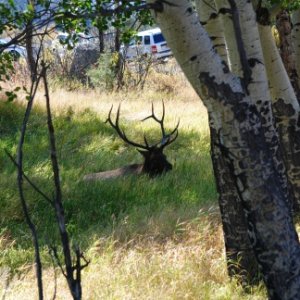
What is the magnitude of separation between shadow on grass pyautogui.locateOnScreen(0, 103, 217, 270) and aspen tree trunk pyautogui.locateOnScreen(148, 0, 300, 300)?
56.7 inches

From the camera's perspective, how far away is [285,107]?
15.9 feet

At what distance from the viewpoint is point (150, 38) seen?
33000mm

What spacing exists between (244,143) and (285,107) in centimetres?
246

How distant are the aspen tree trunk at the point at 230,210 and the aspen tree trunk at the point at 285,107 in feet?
2.95

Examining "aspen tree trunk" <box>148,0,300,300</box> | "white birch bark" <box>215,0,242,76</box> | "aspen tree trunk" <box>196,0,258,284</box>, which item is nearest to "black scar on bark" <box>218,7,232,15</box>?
"white birch bark" <box>215,0,242,76</box>

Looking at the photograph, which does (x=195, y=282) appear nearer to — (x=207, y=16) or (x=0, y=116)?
(x=207, y=16)

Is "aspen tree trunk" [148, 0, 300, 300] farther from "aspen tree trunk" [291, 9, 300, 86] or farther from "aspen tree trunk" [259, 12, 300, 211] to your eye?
"aspen tree trunk" [291, 9, 300, 86]

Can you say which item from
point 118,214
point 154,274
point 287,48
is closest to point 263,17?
point 287,48

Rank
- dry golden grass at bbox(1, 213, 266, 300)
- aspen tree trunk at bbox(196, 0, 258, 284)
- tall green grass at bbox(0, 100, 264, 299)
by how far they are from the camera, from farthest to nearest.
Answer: tall green grass at bbox(0, 100, 264, 299) → aspen tree trunk at bbox(196, 0, 258, 284) → dry golden grass at bbox(1, 213, 266, 300)

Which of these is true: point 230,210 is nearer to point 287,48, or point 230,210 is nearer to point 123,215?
point 123,215

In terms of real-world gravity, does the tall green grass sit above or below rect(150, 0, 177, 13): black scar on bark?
below

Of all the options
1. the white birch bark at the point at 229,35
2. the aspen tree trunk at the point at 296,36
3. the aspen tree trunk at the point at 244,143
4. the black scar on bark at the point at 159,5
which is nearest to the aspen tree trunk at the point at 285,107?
the aspen tree trunk at the point at 296,36

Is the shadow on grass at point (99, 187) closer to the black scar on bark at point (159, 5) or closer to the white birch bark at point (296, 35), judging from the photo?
the black scar on bark at point (159, 5)

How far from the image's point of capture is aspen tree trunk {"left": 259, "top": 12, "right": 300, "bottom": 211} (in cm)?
451
